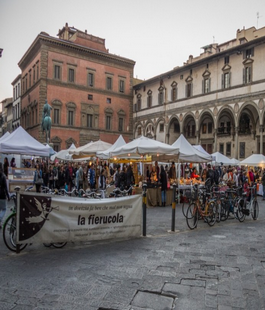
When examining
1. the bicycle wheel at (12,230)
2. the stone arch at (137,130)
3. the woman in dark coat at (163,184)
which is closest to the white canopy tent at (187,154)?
the woman in dark coat at (163,184)

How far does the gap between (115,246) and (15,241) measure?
71.0 inches

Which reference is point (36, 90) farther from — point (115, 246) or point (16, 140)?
point (115, 246)

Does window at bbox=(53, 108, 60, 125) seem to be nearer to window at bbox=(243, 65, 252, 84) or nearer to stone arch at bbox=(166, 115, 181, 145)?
stone arch at bbox=(166, 115, 181, 145)

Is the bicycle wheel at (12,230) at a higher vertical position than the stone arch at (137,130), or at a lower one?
lower

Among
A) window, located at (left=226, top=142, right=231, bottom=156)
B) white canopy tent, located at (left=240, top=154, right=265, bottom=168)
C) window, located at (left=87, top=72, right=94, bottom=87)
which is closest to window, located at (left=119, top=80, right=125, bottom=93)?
window, located at (left=87, top=72, right=94, bottom=87)

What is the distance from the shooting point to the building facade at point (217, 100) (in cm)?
2850

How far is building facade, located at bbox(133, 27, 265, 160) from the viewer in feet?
93.5

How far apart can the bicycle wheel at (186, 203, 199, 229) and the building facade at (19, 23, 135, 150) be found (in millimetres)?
29175

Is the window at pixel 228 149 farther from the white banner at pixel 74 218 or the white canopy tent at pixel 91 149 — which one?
the white banner at pixel 74 218

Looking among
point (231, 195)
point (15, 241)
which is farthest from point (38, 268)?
point (231, 195)

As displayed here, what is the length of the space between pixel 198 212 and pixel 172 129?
100ft

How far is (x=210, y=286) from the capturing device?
4188mm

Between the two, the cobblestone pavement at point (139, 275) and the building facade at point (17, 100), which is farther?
the building facade at point (17, 100)

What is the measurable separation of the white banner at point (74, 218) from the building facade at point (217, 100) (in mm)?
24056
